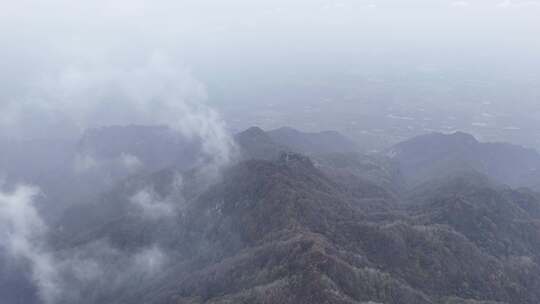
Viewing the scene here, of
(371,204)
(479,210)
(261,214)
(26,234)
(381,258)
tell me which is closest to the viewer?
(381,258)

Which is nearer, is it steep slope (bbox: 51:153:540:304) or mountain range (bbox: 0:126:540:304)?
steep slope (bbox: 51:153:540:304)

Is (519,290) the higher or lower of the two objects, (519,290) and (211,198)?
the lower

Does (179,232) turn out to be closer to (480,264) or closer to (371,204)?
(371,204)

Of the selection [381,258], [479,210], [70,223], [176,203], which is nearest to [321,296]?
[381,258]

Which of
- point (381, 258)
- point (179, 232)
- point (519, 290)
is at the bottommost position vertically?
point (519, 290)

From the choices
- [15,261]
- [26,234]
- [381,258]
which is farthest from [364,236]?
[26,234]

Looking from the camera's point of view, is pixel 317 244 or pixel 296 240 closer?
pixel 317 244

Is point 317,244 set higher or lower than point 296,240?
lower

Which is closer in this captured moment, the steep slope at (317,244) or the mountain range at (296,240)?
the steep slope at (317,244)

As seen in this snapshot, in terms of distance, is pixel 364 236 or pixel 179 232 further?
pixel 179 232

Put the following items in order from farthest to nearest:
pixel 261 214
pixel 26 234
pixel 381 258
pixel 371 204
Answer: pixel 26 234, pixel 371 204, pixel 261 214, pixel 381 258
